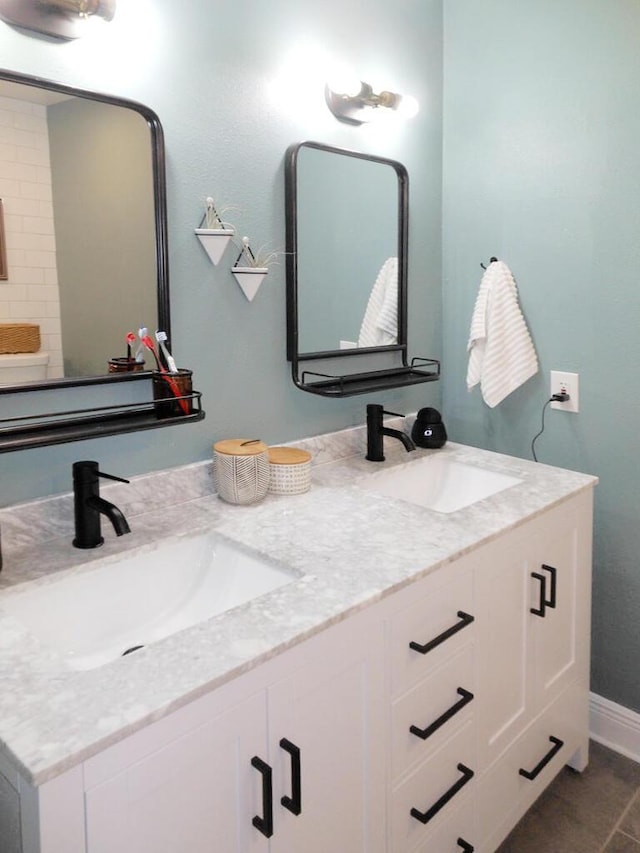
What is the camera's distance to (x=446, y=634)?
1.40 meters

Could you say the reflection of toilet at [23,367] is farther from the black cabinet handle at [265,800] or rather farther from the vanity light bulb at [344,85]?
the vanity light bulb at [344,85]

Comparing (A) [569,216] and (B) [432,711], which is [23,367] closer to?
(B) [432,711]

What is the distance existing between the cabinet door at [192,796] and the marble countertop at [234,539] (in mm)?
74

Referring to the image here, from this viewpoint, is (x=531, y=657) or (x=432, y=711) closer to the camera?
(x=432, y=711)

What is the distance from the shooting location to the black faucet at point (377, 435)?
2002 millimetres

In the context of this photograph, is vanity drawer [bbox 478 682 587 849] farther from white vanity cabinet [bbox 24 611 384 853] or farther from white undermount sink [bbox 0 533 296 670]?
white undermount sink [bbox 0 533 296 670]

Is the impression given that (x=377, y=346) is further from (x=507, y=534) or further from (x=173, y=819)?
(x=173, y=819)

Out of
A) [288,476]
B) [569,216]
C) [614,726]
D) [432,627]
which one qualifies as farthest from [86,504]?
[614,726]

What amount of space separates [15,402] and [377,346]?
3.59ft

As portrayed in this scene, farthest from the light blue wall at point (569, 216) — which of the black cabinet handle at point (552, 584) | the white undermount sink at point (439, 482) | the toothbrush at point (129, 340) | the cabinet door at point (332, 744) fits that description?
the toothbrush at point (129, 340)

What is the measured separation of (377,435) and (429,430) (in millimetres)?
196

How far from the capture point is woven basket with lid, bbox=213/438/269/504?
162 cm

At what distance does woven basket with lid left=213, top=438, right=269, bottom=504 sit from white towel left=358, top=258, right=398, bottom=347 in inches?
23.4

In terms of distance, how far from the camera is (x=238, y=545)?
1423 millimetres
